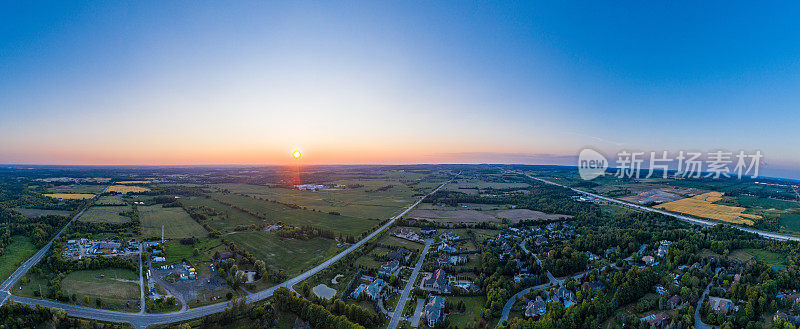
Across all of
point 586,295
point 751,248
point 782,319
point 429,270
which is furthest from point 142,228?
point 751,248

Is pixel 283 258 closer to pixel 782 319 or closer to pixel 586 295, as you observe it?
pixel 586 295

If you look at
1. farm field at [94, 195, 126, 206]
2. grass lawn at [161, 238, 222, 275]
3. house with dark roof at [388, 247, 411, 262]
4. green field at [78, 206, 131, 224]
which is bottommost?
grass lawn at [161, 238, 222, 275]

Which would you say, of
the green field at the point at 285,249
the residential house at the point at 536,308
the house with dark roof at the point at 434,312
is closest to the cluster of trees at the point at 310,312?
the house with dark roof at the point at 434,312

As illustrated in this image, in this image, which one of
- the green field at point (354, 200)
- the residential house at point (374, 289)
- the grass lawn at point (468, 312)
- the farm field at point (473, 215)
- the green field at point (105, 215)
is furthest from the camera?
the green field at point (354, 200)

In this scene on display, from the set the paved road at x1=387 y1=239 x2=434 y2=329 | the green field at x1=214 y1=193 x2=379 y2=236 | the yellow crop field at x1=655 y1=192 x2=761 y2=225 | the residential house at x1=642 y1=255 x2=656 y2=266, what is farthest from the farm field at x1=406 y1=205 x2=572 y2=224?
the yellow crop field at x1=655 y1=192 x2=761 y2=225

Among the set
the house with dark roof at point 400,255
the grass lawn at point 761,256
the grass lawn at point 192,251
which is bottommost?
the grass lawn at point 192,251

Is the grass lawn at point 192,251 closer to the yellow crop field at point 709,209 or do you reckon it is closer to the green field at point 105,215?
the green field at point 105,215

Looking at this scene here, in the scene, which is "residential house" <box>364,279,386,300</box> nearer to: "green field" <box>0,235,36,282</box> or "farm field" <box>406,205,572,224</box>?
"farm field" <box>406,205,572,224</box>
